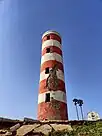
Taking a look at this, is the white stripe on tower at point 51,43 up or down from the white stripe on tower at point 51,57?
up

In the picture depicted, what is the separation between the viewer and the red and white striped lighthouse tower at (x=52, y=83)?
54.7 feet

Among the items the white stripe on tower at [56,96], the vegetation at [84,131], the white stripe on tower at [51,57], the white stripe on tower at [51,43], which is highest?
the white stripe on tower at [51,43]

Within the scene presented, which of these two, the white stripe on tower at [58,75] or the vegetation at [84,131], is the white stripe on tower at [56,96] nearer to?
the white stripe on tower at [58,75]

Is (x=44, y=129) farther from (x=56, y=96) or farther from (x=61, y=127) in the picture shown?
(x=56, y=96)

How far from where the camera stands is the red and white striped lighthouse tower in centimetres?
1667

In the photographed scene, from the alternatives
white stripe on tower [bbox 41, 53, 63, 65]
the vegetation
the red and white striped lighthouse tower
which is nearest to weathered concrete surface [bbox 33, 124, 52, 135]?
the vegetation

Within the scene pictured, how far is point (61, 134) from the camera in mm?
5371

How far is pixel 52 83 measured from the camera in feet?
59.0

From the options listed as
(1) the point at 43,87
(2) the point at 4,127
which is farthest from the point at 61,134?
(1) the point at 43,87

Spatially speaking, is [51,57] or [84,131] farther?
[51,57]

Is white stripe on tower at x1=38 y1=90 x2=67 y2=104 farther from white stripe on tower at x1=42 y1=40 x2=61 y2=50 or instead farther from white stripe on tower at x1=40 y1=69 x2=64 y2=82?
white stripe on tower at x1=42 y1=40 x2=61 y2=50

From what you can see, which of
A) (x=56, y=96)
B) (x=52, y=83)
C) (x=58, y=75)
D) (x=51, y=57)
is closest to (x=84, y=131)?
(x=56, y=96)

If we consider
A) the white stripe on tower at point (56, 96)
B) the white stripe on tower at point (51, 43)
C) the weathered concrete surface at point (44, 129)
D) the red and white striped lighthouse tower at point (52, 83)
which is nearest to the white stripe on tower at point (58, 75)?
the red and white striped lighthouse tower at point (52, 83)

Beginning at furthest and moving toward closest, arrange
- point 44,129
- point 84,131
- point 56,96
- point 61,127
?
point 56,96 → point 61,127 → point 44,129 → point 84,131
